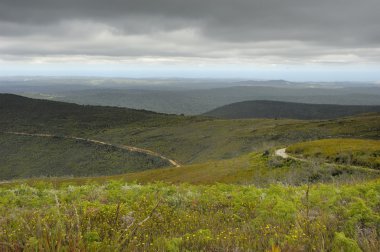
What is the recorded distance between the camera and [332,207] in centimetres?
876

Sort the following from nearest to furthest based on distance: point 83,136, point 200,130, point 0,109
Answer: point 200,130
point 83,136
point 0,109

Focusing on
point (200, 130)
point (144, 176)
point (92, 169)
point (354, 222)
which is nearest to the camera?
point (354, 222)

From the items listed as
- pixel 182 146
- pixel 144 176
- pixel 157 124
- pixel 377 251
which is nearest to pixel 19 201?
pixel 377 251

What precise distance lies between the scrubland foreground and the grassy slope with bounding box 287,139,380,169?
26.0 m

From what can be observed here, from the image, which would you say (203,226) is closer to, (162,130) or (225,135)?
(225,135)

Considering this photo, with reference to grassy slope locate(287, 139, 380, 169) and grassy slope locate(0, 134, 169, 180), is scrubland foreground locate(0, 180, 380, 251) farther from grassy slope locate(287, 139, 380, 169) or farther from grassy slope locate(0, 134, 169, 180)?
grassy slope locate(0, 134, 169, 180)

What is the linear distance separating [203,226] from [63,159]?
89366 millimetres

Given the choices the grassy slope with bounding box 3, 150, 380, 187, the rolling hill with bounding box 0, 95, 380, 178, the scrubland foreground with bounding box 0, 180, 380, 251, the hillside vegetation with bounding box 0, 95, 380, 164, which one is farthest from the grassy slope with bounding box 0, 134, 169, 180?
the scrubland foreground with bounding box 0, 180, 380, 251

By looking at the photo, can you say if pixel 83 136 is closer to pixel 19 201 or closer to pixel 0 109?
pixel 0 109

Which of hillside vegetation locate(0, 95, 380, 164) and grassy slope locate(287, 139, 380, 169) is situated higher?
grassy slope locate(287, 139, 380, 169)

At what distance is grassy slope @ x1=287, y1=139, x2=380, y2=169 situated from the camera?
1390 inches

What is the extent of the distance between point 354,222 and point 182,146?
284 feet

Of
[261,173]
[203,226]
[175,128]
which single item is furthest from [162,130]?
[203,226]

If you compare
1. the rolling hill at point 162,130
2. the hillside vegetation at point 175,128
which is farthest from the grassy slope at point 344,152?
the hillside vegetation at point 175,128
